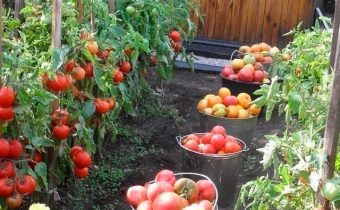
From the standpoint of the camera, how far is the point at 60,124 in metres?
3.06

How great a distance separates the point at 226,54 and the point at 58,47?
15.4 ft

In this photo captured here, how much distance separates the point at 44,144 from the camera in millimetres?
2877

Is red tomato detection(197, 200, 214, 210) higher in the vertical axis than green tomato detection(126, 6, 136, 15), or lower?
lower

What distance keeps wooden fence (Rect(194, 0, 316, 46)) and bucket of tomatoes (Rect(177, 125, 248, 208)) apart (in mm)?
4105

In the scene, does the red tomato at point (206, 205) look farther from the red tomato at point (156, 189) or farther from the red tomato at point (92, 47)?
the red tomato at point (92, 47)

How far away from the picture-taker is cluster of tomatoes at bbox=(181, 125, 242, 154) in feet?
12.0

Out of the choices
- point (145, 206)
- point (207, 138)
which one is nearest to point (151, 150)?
point (207, 138)

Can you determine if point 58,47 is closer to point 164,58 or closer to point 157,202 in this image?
point 157,202

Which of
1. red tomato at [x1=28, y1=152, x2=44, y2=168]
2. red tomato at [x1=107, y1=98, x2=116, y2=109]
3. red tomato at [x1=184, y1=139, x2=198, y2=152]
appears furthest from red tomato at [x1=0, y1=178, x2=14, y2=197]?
red tomato at [x1=184, y1=139, x2=198, y2=152]

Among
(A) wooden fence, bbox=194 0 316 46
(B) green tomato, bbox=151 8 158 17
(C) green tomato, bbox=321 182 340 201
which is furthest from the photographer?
(A) wooden fence, bbox=194 0 316 46

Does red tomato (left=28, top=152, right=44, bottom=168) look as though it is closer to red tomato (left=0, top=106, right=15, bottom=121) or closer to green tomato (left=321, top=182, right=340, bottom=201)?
red tomato (left=0, top=106, right=15, bottom=121)

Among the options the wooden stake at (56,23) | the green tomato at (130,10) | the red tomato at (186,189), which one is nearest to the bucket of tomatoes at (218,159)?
the red tomato at (186,189)

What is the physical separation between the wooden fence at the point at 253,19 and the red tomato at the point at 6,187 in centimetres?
526

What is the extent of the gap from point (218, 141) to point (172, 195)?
3.56ft
